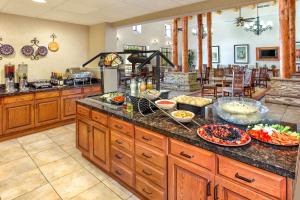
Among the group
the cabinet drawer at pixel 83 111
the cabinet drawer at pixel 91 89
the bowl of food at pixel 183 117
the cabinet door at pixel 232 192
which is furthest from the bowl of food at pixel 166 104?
the cabinet drawer at pixel 91 89

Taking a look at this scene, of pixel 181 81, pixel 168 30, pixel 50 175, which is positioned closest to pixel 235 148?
pixel 50 175

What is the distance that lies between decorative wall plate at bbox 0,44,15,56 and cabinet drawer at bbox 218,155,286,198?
4.65 metres

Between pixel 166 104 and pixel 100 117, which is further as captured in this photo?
pixel 100 117

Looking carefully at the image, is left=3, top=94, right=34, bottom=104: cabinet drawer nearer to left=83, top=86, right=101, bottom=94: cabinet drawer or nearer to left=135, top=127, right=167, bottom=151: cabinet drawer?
left=83, top=86, right=101, bottom=94: cabinet drawer

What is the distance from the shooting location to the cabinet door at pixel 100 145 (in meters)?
2.58

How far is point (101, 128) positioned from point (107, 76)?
2976 millimetres

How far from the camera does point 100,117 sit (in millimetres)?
2637

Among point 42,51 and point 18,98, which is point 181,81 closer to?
point 42,51

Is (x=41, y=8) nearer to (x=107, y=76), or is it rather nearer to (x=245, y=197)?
(x=107, y=76)

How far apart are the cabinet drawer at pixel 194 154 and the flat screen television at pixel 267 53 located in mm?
11585

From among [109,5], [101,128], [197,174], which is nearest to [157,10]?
[109,5]

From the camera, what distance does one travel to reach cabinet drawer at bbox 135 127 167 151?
6.16 feet

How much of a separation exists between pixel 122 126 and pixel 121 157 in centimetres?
36

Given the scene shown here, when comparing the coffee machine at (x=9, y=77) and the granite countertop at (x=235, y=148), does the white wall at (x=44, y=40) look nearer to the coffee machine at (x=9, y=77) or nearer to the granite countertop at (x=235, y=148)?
the coffee machine at (x=9, y=77)
